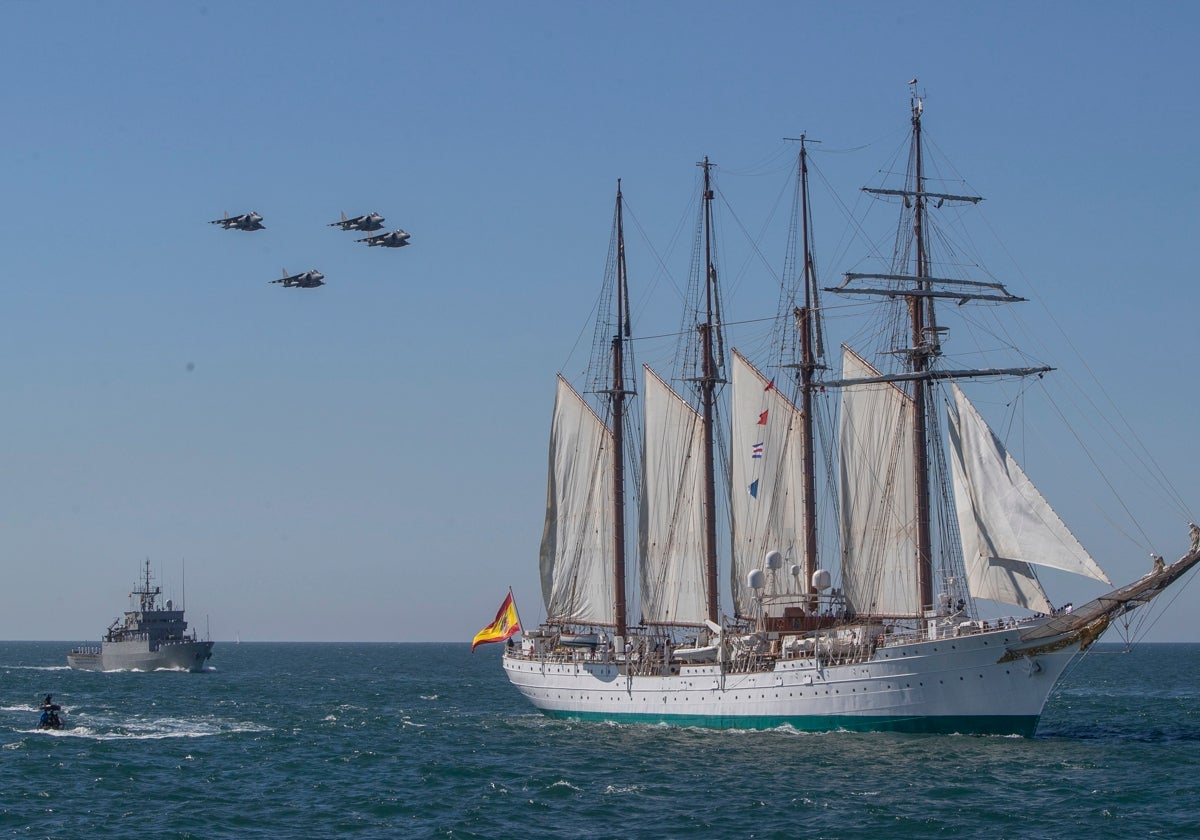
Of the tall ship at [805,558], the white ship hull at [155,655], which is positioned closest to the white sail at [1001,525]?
the tall ship at [805,558]

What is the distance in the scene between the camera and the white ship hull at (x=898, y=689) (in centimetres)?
5988

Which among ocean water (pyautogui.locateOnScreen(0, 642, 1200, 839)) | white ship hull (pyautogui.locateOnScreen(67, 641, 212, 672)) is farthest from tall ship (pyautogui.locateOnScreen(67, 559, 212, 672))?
ocean water (pyautogui.locateOnScreen(0, 642, 1200, 839))

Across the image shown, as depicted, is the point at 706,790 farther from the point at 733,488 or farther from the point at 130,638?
the point at 130,638

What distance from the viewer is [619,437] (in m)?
81.1

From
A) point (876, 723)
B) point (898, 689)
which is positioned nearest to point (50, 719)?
point (876, 723)

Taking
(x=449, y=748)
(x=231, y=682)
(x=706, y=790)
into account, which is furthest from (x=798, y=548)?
(x=231, y=682)

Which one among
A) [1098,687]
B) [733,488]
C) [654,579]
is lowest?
[1098,687]

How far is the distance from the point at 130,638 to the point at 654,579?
9252 centimetres

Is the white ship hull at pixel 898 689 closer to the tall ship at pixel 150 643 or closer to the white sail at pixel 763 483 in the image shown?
the white sail at pixel 763 483

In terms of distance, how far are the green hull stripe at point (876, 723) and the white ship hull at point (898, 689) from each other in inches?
1.7

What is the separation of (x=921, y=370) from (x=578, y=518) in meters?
22.4

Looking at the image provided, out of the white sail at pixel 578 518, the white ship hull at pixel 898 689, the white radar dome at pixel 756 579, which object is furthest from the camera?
the white sail at pixel 578 518

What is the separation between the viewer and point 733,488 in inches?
3014

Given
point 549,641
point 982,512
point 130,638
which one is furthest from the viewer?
point 130,638
